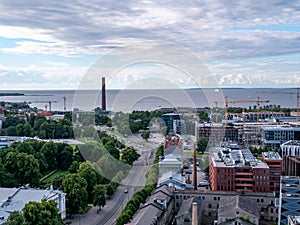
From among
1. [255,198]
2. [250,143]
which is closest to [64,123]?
Answer: [250,143]

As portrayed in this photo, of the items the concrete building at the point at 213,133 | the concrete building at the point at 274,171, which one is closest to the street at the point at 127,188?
the concrete building at the point at 213,133

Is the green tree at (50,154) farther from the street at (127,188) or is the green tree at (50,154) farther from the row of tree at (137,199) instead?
the row of tree at (137,199)

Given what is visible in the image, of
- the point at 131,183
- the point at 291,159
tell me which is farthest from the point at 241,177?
the point at 131,183

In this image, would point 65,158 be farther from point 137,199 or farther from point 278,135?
point 278,135

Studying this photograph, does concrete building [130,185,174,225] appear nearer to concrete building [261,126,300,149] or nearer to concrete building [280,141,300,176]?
concrete building [280,141,300,176]

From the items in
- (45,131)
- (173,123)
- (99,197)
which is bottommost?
(99,197)

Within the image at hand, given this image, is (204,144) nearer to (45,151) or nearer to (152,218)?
(45,151)
